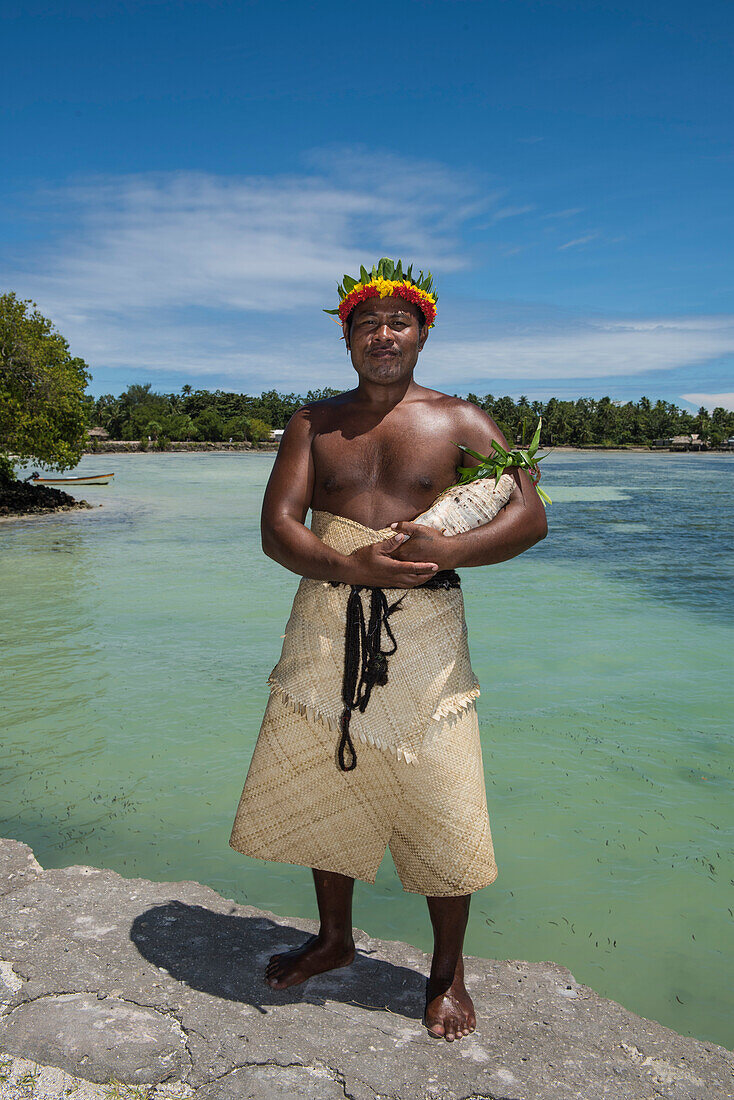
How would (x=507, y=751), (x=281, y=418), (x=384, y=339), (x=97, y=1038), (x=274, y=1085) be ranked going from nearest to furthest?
1. (x=274, y=1085)
2. (x=97, y=1038)
3. (x=384, y=339)
4. (x=507, y=751)
5. (x=281, y=418)

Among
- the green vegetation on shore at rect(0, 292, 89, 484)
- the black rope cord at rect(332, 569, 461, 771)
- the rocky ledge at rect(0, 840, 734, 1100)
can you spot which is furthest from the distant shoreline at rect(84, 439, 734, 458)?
the black rope cord at rect(332, 569, 461, 771)

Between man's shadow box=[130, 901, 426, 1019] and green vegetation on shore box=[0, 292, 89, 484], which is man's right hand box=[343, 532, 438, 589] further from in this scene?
green vegetation on shore box=[0, 292, 89, 484]

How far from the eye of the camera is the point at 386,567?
209 cm

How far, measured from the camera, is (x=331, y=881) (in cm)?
247

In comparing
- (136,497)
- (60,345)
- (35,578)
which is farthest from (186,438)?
(35,578)

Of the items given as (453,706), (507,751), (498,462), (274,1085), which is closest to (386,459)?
(498,462)

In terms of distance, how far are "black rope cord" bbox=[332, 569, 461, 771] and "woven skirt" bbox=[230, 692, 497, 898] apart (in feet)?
0.17

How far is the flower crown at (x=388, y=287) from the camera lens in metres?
2.34

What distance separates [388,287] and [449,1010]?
1.92 meters

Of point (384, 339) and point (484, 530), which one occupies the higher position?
point (384, 339)

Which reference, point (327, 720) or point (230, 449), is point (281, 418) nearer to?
point (230, 449)

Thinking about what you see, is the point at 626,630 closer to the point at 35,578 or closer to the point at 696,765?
the point at 696,765

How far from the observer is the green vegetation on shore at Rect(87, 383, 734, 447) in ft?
299

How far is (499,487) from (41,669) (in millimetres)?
5844
